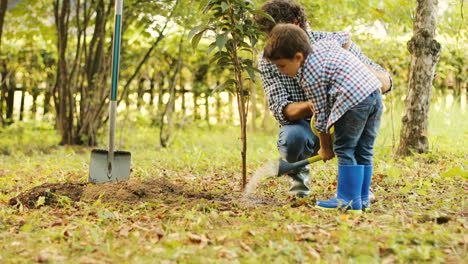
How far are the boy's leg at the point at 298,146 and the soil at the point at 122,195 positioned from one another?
0.70ft

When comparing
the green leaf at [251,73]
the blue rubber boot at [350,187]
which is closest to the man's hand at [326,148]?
the blue rubber boot at [350,187]

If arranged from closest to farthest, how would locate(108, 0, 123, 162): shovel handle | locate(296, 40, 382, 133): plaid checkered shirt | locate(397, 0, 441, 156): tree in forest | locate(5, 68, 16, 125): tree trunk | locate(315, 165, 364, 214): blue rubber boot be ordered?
locate(296, 40, 382, 133): plaid checkered shirt → locate(315, 165, 364, 214): blue rubber boot → locate(108, 0, 123, 162): shovel handle → locate(397, 0, 441, 156): tree in forest → locate(5, 68, 16, 125): tree trunk

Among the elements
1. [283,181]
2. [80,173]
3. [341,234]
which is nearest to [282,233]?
[341,234]

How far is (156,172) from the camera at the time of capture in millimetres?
4617

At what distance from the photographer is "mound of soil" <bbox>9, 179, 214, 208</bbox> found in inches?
123

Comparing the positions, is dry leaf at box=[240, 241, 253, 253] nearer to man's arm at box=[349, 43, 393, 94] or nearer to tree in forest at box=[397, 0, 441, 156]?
man's arm at box=[349, 43, 393, 94]

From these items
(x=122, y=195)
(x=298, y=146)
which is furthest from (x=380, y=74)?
(x=122, y=195)

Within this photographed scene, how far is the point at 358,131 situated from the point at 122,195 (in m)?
1.58

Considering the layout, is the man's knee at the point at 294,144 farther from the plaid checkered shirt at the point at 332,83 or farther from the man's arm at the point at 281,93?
the plaid checkered shirt at the point at 332,83

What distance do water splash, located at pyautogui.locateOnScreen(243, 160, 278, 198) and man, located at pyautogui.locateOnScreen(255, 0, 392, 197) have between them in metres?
0.12

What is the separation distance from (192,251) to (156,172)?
2654mm

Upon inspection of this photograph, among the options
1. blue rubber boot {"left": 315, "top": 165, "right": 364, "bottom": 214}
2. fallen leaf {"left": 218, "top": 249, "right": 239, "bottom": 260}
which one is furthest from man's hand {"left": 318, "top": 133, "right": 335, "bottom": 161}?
fallen leaf {"left": 218, "top": 249, "right": 239, "bottom": 260}

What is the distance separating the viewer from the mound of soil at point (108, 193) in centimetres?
313

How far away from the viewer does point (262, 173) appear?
343cm
